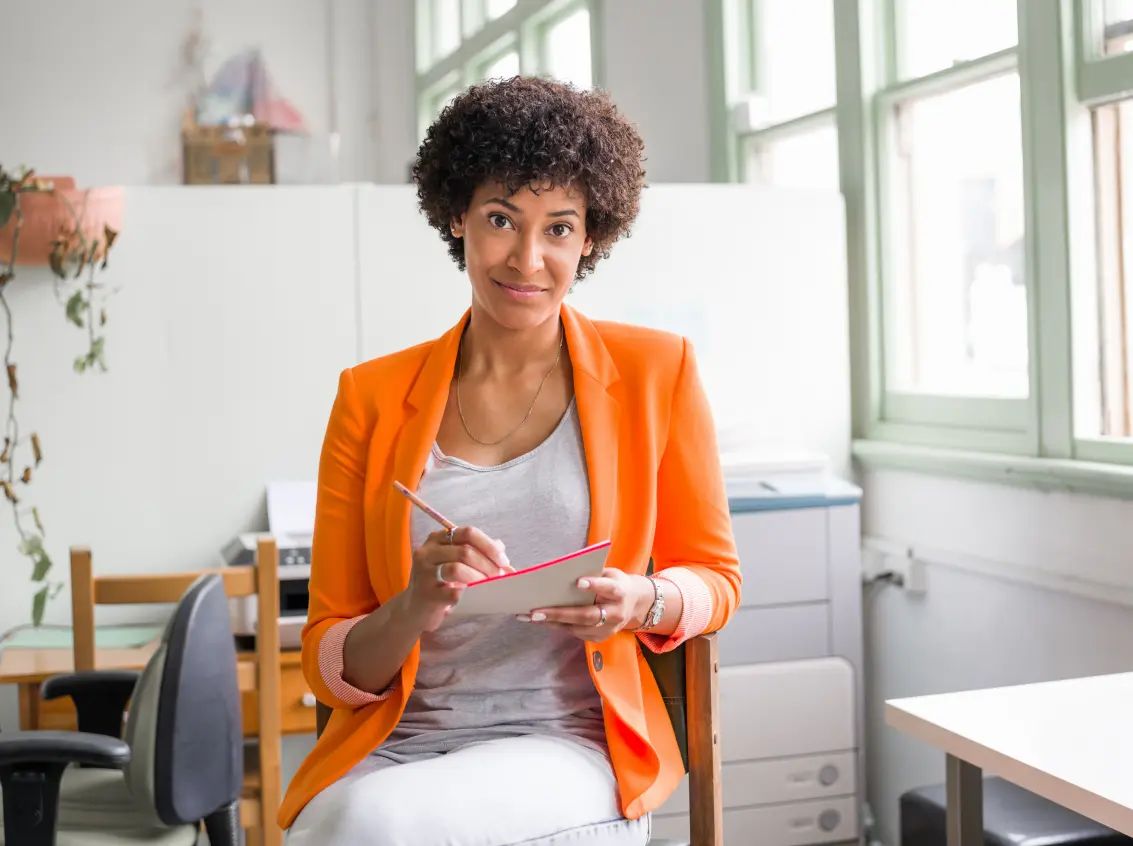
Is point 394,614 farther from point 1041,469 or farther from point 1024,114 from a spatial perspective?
point 1024,114

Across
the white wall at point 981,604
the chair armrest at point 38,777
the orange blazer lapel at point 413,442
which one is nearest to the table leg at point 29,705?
the chair armrest at point 38,777

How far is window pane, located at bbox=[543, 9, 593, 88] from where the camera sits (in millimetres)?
4820

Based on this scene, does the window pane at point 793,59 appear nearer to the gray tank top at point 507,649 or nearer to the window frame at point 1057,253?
the window frame at point 1057,253

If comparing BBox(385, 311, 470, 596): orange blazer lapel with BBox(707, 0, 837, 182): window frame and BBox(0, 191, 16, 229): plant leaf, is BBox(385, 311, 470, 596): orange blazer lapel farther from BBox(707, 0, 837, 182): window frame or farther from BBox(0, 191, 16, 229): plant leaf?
BBox(707, 0, 837, 182): window frame

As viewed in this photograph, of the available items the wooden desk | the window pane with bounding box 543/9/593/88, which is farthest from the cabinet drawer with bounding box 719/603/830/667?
the window pane with bounding box 543/9/593/88

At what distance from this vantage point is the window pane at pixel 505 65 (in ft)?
18.1

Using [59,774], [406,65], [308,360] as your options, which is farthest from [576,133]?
[406,65]

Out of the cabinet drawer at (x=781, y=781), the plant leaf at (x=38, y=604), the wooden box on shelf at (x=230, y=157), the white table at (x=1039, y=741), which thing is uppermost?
the wooden box on shelf at (x=230, y=157)

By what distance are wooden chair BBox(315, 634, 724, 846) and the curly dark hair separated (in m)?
0.53

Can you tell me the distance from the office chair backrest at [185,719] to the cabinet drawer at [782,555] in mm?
1204

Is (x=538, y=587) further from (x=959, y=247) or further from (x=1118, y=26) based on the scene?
(x=959, y=247)

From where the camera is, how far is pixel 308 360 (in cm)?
306

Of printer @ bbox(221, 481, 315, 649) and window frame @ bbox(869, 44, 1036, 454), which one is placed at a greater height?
window frame @ bbox(869, 44, 1036, 454)

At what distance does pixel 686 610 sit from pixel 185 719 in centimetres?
98
